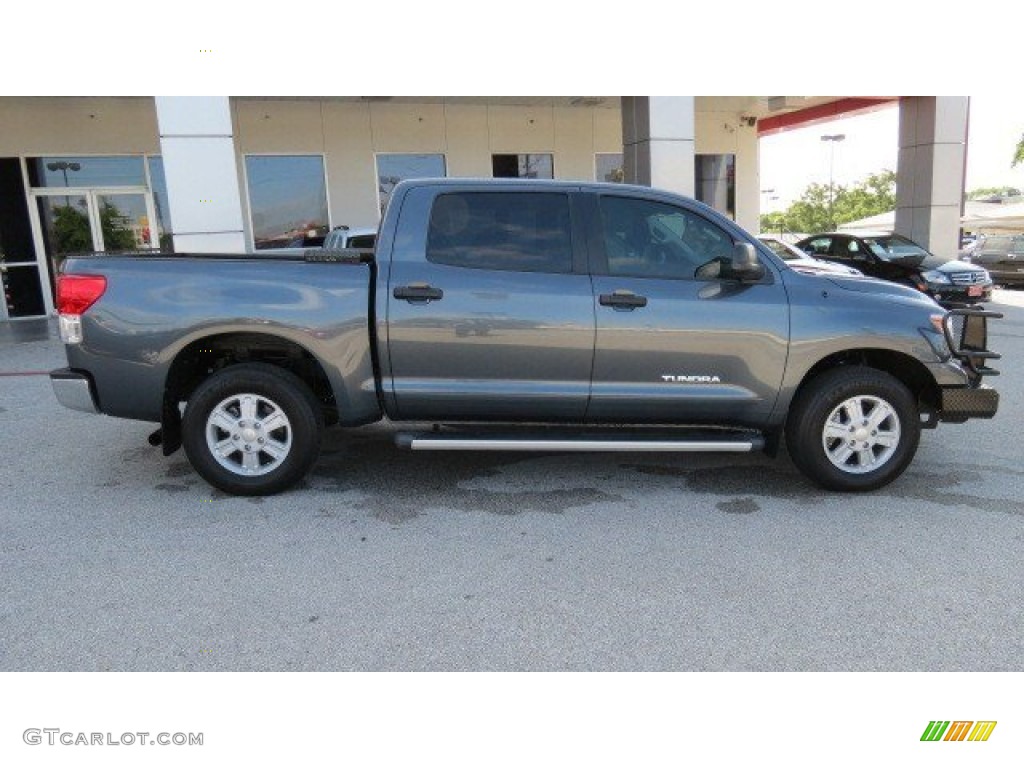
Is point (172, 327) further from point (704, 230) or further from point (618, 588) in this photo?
point (704, 230)

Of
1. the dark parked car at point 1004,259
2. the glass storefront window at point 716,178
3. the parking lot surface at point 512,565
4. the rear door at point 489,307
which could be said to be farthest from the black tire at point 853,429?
the dark parked car at point 1004,259

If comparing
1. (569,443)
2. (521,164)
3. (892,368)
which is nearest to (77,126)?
(521,164)

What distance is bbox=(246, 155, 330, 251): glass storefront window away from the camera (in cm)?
1541

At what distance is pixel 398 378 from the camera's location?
4.63 m

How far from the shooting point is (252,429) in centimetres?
463

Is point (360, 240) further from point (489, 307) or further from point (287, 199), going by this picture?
point (287, 199)

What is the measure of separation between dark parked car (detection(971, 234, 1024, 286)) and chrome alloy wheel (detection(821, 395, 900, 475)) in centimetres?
1965

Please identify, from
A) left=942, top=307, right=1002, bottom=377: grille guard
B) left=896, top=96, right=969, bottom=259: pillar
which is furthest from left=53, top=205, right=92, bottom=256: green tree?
left=896, top=96, right=969, bottom=259: pillar

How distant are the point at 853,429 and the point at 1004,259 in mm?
20093

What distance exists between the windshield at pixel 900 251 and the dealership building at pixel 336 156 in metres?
1.80

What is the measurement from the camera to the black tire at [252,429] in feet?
15.0

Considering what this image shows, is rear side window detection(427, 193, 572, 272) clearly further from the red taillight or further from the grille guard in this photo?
the grille guard

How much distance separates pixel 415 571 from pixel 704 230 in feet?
8.98

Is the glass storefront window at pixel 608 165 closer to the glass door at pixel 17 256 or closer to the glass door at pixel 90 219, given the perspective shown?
the glass door at pixel 90 219
